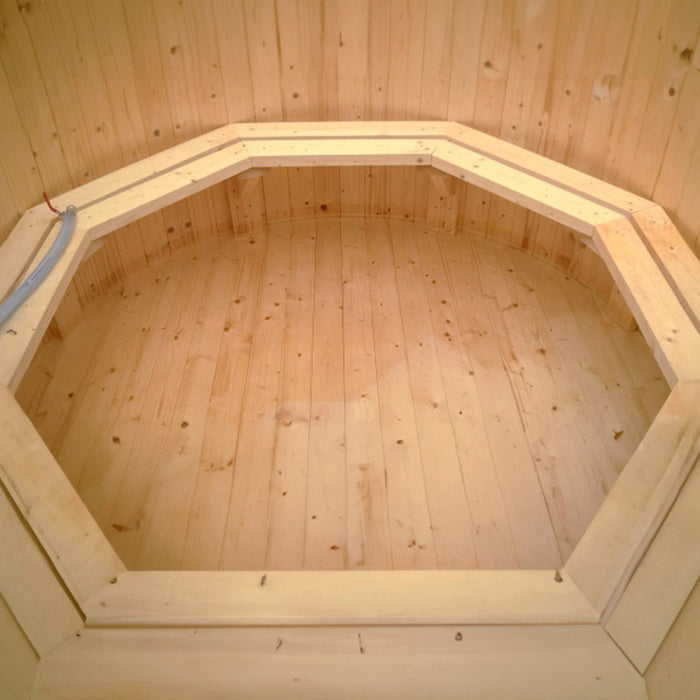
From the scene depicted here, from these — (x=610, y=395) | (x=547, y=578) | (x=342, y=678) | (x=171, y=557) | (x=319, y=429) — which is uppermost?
(x=610, y=395)

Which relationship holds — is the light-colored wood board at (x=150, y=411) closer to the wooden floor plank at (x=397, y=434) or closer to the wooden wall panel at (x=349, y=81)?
the wooden wall panel at (x=349, y=81)

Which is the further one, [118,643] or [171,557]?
[171,557]

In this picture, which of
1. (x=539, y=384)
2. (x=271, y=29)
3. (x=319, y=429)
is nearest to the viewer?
(x=319, y=429)

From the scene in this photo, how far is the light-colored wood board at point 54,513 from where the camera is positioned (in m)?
1.34

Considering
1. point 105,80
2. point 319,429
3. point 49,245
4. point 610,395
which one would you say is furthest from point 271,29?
point 610,395

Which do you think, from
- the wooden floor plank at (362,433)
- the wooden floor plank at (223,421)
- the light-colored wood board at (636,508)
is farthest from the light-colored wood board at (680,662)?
the wooden floor plank at (223,421)

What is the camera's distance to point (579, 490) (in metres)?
2.03

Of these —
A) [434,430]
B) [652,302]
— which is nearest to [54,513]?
[434,430]

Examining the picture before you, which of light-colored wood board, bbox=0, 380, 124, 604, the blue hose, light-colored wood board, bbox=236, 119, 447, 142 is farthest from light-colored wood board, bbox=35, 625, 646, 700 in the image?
light-colored wood board, bbox=236, 119, 447, 142

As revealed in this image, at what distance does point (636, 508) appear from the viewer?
1.41 metres

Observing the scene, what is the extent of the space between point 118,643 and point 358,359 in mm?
1406

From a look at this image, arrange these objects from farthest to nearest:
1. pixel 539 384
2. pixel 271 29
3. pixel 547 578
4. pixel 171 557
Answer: pixel 271 29, pixel 539 384, pixel 171 557, pixel 547 578

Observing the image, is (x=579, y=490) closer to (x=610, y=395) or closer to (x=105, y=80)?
(x=610, y=395)

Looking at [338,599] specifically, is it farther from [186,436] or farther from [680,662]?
[186,436]
